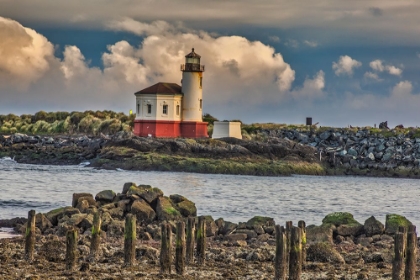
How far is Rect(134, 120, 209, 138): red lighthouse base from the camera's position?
59.5 m

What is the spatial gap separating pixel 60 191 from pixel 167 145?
19176 mm

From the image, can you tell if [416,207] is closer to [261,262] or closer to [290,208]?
[290,208]

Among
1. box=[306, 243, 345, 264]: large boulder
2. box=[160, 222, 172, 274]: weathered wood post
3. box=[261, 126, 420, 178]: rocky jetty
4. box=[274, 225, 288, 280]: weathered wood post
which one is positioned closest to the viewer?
box=[274, 225, 288, 280]: weathered wood post

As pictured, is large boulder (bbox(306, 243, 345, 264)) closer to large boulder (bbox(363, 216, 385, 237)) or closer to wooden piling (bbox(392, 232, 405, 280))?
wooden piling (bbox(392, 232, 405, 280))

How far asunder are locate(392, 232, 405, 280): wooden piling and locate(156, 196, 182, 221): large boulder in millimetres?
8657

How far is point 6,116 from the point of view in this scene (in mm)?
88688

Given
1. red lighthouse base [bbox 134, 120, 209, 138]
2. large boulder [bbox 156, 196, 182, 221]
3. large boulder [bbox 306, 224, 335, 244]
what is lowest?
large boulder [bbox 306, 224, 335, 244]

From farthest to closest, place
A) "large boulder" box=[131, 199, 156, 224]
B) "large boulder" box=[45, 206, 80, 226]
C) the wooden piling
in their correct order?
"large boulder" box=[131, 199, 156, 224] → "large boulder" box=[45, 206, 80, 226] → the wooden piling

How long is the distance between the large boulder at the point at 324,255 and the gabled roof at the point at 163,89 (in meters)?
42.8

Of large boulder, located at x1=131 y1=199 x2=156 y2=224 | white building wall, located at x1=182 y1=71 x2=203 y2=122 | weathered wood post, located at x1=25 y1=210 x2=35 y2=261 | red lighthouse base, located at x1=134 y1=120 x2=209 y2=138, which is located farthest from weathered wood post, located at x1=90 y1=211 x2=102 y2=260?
white building wall, located at x1=182 y1=71 x2=203 y2=122

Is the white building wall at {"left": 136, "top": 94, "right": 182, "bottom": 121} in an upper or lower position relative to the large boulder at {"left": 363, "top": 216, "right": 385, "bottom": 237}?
upper

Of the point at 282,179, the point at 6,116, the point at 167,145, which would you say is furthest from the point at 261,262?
the point at 6,116

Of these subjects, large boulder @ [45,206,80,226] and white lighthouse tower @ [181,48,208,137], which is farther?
white lighthouse tower @ [181,48,208,137]

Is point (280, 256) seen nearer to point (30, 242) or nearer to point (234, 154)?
point (30, 242)
